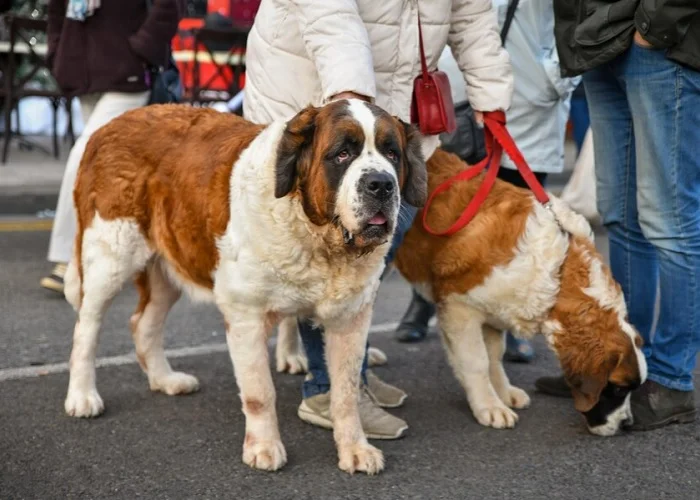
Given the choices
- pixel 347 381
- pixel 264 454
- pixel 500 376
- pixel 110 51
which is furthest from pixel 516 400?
pixel 110 51

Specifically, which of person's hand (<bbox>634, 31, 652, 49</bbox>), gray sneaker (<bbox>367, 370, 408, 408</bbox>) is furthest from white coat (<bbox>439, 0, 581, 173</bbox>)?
gray sneaker (<bbox>367, 370, 408, 408</bbox>)

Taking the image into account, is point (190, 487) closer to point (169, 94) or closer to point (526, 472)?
point (526, 472)

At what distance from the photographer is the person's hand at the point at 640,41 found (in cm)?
414

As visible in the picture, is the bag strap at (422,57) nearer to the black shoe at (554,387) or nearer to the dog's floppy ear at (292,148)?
the dog's floppy ear at (292,148)

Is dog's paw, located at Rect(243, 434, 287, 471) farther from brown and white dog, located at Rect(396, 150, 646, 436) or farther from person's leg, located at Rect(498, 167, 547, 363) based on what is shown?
person's leg, located at Rect(498, 167, 547, 363)

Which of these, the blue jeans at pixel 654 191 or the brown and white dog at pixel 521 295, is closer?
the blue jeans at pixel 654 191

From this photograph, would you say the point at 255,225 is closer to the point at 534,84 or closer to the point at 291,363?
the point at 291,363

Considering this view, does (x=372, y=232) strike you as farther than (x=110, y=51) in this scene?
No

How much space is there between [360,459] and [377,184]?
1.08 metres

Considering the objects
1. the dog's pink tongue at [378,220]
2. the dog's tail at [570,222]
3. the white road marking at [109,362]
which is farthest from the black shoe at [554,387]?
the dog's pink tongue at [378,220]

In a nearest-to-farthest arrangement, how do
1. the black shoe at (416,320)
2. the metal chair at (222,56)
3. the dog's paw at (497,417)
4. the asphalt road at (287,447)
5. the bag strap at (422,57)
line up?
the asphalt road at (287,447) → the bag strap at (422,57) → the dog's paw at (497,417) → the black shoe at (416,320) → the metal chair at (222,56)

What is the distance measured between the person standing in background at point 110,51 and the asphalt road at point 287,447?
1631mm

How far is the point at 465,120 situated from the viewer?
17.6 feet

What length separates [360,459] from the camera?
12.8 feet
